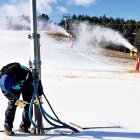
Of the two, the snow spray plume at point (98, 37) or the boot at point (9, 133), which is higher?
the snow spray plume at point (98, 37)

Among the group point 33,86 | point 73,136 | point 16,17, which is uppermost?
point 16,17

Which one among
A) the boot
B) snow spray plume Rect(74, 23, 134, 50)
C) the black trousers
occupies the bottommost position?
the boot

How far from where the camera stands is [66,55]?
2194cm

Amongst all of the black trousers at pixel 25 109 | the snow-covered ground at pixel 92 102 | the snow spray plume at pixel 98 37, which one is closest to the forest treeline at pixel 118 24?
the snow spray plume at pixel 98 37

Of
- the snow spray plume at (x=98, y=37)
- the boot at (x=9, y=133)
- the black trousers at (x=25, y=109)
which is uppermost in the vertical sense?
the snow spray plume at (x=98, y=37)

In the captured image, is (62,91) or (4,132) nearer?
(4,132)

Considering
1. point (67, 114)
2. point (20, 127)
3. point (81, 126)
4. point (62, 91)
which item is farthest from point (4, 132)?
point (62, 91)

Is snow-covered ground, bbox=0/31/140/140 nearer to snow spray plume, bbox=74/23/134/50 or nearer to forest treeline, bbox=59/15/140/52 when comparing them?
snow spray plume, bbox=74/23/134/50

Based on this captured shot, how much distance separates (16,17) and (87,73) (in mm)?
50117

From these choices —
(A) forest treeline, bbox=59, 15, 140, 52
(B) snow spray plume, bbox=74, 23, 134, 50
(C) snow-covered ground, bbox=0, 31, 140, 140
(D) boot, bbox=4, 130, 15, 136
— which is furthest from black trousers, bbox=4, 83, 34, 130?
(A) forest treeline, bbox=59, 15, 140, 52

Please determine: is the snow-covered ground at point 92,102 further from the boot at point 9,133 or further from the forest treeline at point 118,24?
the forest treeline at point 118,24

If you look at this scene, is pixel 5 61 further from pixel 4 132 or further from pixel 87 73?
pixel 4 132

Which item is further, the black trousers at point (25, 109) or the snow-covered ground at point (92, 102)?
the snow-covered ground at point (92, 102)

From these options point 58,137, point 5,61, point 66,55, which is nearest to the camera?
point 58,137
